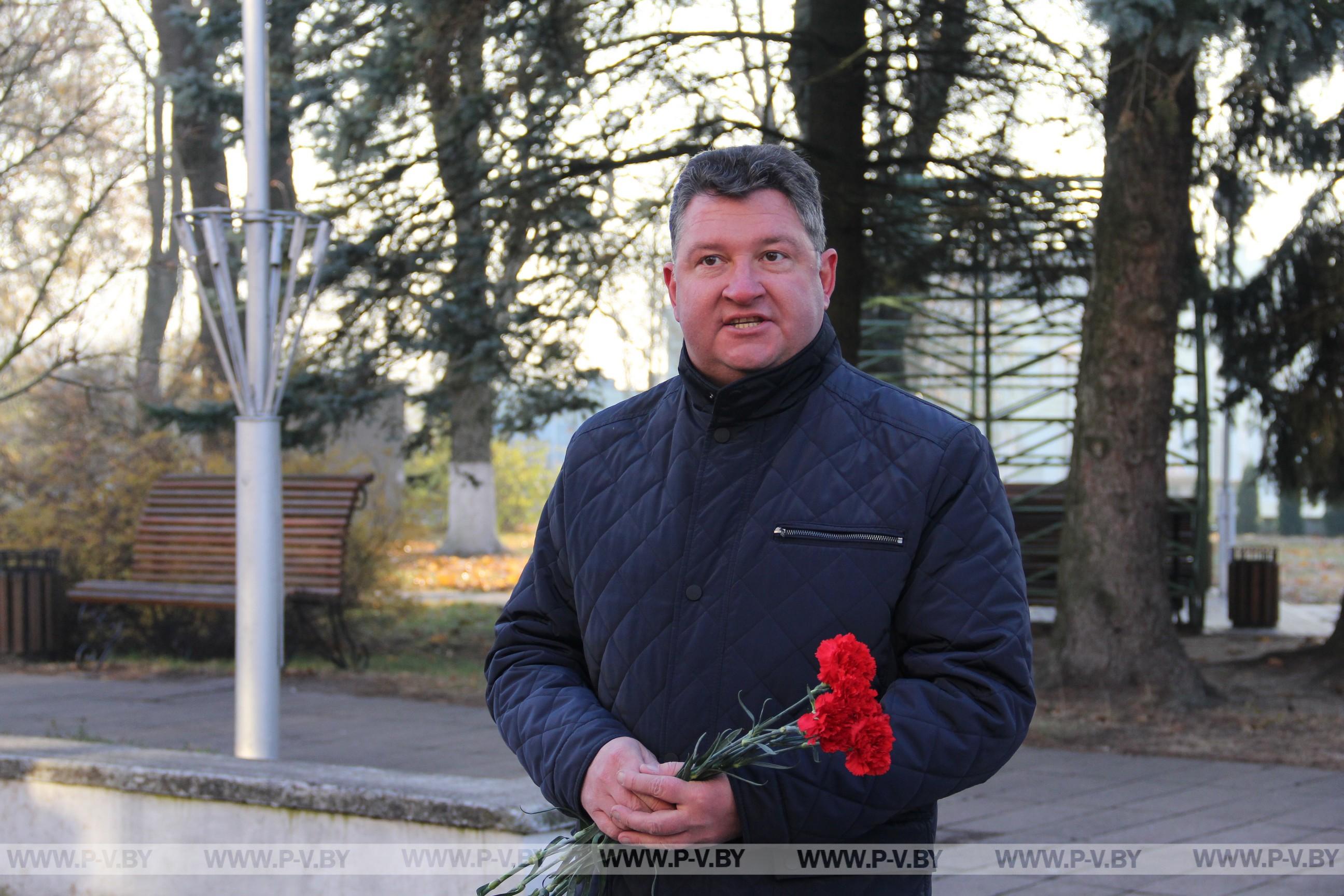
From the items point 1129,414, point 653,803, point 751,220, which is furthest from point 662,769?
point 1129,414

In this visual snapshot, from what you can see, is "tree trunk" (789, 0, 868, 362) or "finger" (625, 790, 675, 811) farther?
"tree trunk" (789, 0, 868, 362)

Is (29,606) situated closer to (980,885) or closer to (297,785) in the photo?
(297,785)

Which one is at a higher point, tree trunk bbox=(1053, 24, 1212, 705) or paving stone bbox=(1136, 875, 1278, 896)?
tree trunk bbox=(1053, 24, 1212, 705)

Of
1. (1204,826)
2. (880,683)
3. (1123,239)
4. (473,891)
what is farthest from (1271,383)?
(880,683)

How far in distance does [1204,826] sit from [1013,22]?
682cm

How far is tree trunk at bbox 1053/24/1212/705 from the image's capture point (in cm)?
874

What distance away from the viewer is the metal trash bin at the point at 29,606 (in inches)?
455

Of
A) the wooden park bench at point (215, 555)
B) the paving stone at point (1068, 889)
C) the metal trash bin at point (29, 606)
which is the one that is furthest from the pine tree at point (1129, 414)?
the metal trash bin at point (29, 606)

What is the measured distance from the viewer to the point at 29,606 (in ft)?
38.1

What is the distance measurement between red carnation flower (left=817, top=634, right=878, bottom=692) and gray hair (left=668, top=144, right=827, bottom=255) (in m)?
0.66

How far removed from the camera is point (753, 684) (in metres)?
2.13

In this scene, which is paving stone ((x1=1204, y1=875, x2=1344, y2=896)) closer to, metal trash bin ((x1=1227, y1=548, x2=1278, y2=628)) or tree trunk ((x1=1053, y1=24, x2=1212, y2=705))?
tree trunk ((x1=1053, y1=24, x2=1212, y2=705))

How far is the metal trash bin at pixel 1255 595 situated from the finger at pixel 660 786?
1418 centimetres

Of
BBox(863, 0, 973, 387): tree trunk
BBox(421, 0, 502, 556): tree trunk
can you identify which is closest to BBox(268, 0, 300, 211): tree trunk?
BBox(421, 0, 502, 556): tree trunk
